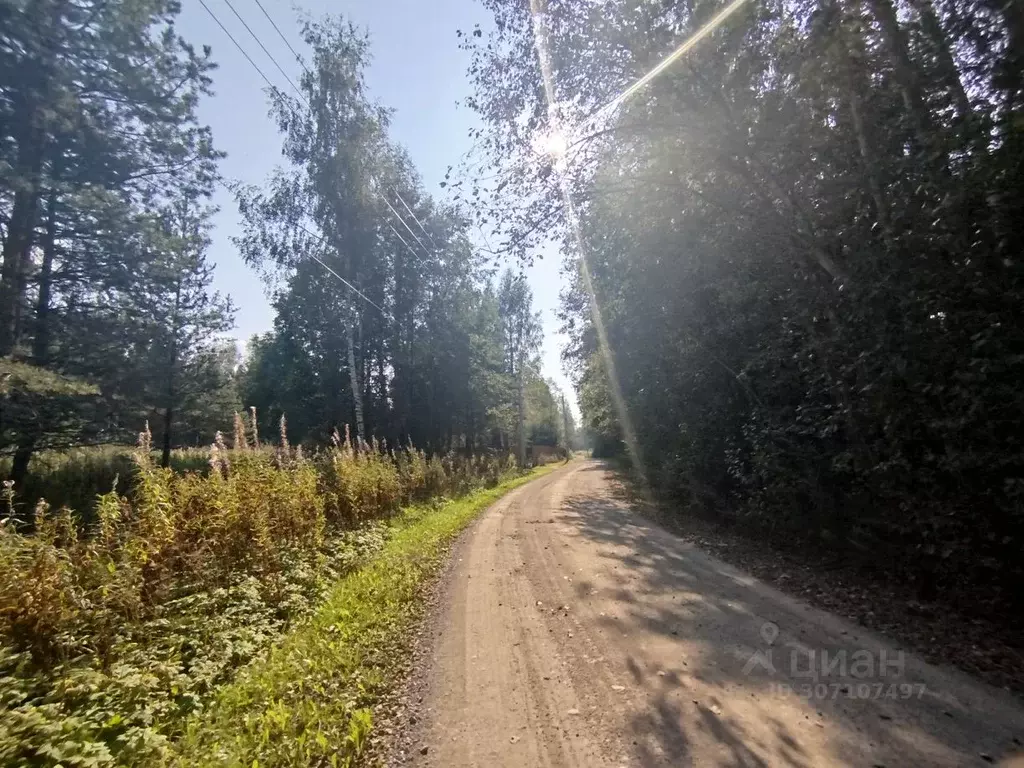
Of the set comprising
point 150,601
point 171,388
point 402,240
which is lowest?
point 150,601

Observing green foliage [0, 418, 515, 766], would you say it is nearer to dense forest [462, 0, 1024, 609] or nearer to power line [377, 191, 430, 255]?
dense forest [462, 0, 1024, 609]

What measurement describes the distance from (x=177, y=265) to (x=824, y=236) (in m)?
17.2

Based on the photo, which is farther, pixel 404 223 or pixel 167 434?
pixel 404 223

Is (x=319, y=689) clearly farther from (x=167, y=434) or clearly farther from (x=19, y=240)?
(x=167, y=434)

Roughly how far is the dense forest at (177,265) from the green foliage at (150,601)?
8064mm

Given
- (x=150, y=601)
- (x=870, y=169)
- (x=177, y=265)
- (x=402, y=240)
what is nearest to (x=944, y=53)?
(x=870, y=169)

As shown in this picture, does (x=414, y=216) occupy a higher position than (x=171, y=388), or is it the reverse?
(x=414, y=216)

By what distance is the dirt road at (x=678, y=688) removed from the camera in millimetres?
3117

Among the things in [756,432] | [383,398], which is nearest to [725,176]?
[756,432]

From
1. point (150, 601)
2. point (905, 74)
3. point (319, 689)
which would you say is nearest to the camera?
point (319, 689)

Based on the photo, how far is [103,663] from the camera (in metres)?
3.93

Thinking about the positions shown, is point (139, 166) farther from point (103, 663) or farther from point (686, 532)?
point (686, 532)

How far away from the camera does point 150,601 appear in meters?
4.88

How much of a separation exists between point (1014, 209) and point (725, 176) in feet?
16.5
